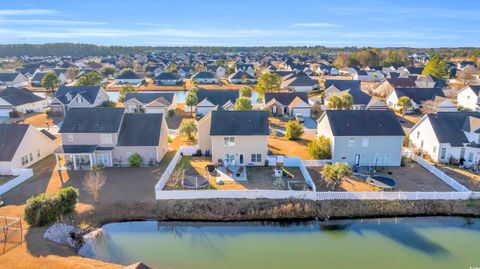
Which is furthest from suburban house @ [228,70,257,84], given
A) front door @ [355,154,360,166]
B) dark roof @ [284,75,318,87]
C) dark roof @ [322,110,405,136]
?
front door @ [355,154,360,166]

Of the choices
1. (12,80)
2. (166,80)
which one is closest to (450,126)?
(166,80)

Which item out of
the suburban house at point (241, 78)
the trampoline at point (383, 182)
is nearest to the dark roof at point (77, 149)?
the trampoline at point (383, 182)

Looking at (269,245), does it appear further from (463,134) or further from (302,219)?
(463,134)

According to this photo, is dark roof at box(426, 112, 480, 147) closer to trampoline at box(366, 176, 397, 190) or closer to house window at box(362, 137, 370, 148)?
Result: house window at box(362, 137, 370, 148)

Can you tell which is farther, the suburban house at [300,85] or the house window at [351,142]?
the suburban house at [300,85]

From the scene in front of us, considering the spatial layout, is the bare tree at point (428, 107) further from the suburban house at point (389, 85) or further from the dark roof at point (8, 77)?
the dark roof at point (8, 77)

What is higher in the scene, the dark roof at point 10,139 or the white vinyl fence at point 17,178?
the dark roof at point 10,139
